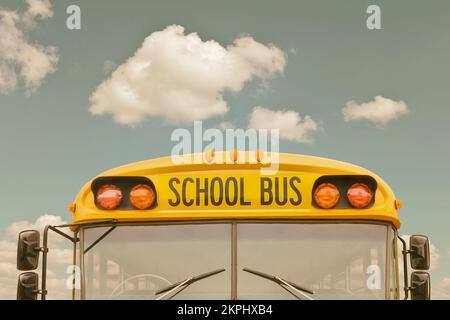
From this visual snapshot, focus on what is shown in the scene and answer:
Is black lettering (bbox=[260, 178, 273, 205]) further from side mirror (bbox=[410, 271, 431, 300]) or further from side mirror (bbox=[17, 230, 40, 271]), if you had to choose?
Result: side mirror (bbox=[17, 230, 40, 271])

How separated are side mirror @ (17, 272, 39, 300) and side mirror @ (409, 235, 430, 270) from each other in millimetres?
2771

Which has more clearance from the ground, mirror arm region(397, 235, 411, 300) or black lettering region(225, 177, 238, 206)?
black lettering region(225, 177, 238, 206)

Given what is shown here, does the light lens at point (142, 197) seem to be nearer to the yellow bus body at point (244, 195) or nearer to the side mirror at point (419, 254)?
the yellow bus body at point (244, 195)

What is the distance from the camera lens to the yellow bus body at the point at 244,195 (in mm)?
5570

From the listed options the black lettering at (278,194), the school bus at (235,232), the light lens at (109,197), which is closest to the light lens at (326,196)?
the school bus at (235,232)

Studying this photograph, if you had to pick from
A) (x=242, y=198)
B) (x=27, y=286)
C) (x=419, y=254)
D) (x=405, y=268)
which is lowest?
(x=27, y=286)

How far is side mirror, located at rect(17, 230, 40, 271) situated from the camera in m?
5.44

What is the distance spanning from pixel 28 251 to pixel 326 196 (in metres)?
2.17

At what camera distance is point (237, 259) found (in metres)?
5.41

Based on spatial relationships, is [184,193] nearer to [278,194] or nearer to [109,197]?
[109,197]

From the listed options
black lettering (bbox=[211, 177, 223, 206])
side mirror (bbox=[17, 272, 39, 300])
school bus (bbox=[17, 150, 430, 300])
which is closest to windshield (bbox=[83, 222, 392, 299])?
school bus (bbox=[17, 150, 430, 300])

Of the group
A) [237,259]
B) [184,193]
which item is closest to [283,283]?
[237,259]
